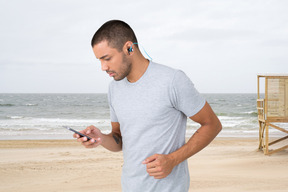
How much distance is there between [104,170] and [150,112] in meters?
5.67

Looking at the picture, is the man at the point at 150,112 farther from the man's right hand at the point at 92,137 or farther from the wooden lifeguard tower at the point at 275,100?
the wooden lifeguard tower at the point at 275,100

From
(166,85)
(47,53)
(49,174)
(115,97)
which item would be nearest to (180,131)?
(166,85)

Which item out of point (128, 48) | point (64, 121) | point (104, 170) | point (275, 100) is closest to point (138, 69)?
point (128, 48)

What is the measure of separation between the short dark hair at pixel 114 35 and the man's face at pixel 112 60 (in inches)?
0.8

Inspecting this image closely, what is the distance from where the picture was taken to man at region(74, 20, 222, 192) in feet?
5.65

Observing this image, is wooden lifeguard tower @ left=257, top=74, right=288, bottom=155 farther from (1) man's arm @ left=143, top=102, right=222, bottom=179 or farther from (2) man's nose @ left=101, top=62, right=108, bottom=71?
(2) man's nose @ left=101, top=62, right=108, bottom=71

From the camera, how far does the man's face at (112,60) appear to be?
178 cm

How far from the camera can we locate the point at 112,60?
5.88 ft

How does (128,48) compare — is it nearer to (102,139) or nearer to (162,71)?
(162,71)

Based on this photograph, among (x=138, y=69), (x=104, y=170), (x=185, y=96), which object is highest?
(x=138, y=69)

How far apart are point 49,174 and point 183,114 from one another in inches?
225

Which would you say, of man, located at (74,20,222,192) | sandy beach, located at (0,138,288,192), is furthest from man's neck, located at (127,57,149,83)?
sandy beach, located at (0,138,288,192)

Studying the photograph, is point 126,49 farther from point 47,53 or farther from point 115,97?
point 47,53

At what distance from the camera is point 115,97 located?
Answer: 6.39 ft
